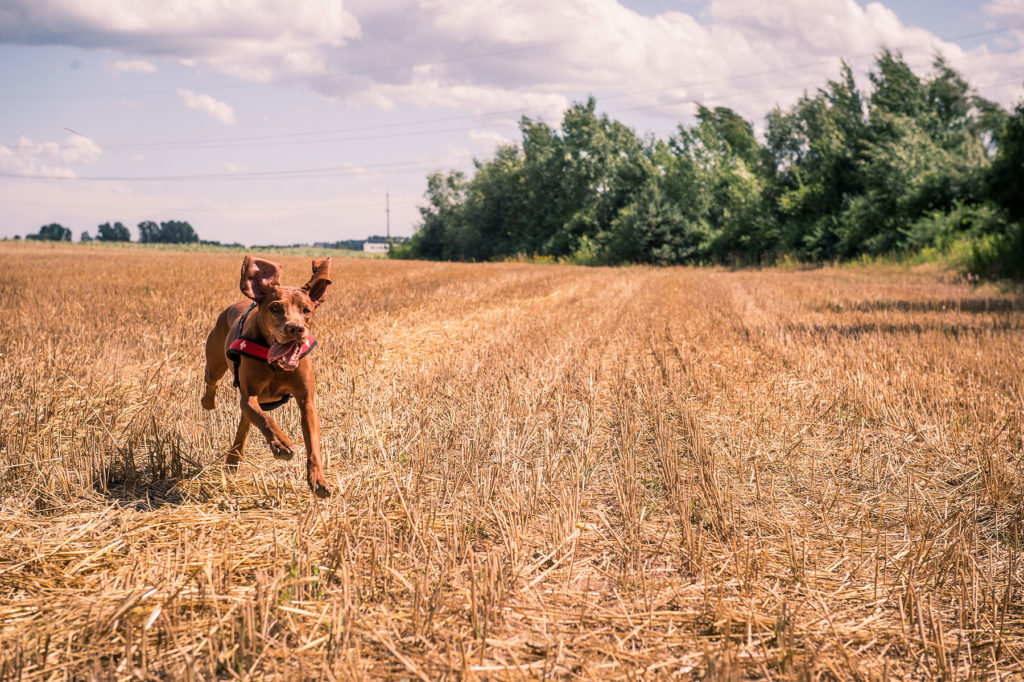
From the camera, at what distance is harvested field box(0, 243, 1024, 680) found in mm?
2445

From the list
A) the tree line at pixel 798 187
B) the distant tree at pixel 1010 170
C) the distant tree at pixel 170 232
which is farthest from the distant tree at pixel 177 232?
the distant tree at pixel 1010 170

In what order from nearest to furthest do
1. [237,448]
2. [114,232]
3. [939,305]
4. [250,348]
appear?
[250,348] < [237,448] < [939,305] < [114,232]

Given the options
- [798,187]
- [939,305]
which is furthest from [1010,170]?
[798,187]

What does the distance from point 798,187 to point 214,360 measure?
36150 millimetres

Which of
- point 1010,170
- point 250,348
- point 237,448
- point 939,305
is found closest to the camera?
point 250,348

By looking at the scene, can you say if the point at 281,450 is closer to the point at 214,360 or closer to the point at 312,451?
the point at 312,451

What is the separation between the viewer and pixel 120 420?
17.3 ft

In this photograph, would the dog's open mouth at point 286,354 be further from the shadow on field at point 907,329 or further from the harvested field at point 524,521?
the shadow on field at point 907,329

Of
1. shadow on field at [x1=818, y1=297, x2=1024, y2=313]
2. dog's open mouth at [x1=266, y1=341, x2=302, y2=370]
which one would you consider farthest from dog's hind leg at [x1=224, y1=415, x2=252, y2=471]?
shadow on field at [x1=818, y1=297, x2=1024, y2=313]

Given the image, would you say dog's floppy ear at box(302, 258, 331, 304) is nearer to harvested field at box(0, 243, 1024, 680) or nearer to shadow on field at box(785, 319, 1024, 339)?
harvested field at box(0, 243, 1024, 680)

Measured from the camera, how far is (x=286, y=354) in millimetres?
3471

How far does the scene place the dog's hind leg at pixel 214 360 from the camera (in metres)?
4.51

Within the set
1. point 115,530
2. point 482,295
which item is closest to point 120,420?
point 115,530

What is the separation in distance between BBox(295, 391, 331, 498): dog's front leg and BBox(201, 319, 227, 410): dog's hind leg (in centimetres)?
105
